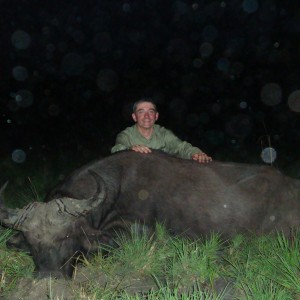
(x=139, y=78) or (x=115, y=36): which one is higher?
(x=115, y=36)

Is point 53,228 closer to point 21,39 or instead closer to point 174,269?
point 174,269

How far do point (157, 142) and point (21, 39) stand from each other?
38.8 m

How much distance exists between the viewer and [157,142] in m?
6.46

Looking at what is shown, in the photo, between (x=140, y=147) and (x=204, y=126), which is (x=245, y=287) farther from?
(x=204, y=126)

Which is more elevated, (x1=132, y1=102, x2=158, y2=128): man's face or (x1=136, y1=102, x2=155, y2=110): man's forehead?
(x1=136, y1=102, x2=155, y2=110): man's forehead

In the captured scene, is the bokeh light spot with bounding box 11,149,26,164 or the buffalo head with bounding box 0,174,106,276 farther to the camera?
the bokeh light spot with bounding box 11,149,26,164

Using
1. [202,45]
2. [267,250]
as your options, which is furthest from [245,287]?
[202,45]

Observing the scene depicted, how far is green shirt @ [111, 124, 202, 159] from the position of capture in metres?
6.39

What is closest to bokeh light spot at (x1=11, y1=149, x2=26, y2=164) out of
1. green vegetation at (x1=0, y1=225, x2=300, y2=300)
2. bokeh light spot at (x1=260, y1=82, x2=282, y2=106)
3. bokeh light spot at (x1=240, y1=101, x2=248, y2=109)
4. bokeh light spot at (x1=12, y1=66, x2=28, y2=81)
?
green vegetation at (x1=0, y1=225, x2=300, y2=300)

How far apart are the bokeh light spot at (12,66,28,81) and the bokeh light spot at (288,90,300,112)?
56.7 feet

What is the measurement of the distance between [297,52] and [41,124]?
548 inches

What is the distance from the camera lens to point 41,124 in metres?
22.6

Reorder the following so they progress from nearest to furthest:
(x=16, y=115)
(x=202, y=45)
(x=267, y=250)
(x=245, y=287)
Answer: (x=245, y=287) < (x=267, y=250) < (x=16, y=115) < (x=202, y=45)

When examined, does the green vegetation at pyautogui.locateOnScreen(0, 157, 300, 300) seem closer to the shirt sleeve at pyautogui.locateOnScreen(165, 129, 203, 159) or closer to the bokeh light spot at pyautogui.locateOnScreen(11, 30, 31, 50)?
the shirt sleeve at pyautogui.locateOnScreen(165, 129, 203, 159)
